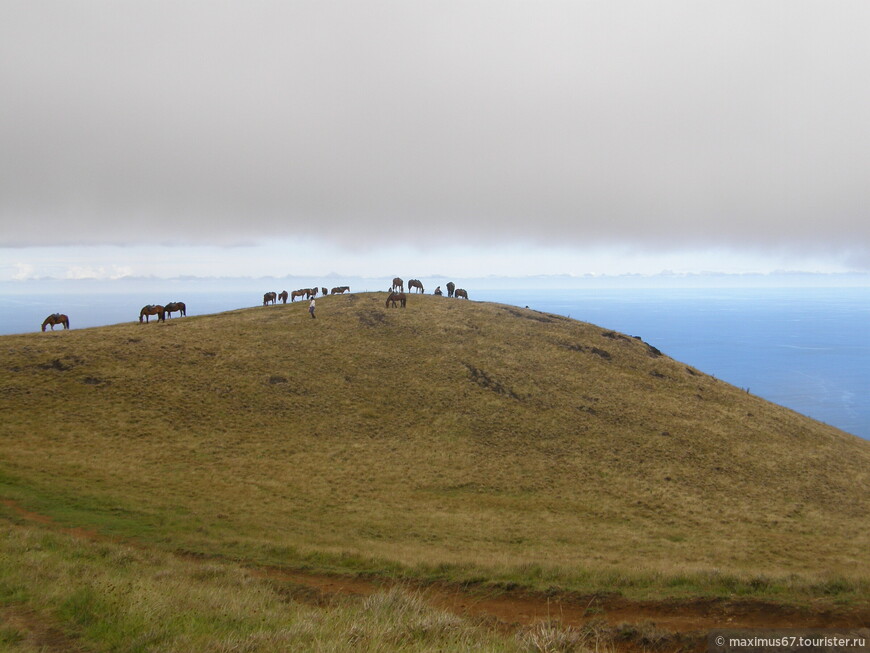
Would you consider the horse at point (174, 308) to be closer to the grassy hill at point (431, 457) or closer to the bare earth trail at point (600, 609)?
the grassy hill at point (431, 457)

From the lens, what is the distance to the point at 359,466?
29703 mm

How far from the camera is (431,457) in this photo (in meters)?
32.1

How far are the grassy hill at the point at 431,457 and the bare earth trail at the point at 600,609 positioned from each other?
873mm

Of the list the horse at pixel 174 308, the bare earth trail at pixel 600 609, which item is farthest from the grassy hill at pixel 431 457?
the horse at pixel 174 308

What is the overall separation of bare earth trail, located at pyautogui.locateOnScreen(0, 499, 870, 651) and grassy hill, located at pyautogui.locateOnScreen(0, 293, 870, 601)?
87 cm

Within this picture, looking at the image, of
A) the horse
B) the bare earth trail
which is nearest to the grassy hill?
the bare earth trail

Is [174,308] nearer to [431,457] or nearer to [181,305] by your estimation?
[181,305]

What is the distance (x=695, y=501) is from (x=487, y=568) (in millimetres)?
19780

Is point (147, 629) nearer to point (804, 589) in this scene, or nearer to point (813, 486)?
point (804, 589)

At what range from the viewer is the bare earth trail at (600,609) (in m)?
10.9

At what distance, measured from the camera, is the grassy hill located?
1833 centimetres

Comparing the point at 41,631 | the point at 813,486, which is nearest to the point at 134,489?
the point at 41,631

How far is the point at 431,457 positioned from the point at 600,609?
2006cm

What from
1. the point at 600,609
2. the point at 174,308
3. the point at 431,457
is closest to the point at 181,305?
the point at 174,308
